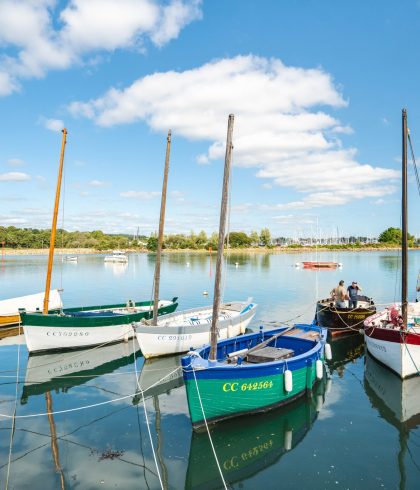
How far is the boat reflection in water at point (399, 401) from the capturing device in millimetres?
11273

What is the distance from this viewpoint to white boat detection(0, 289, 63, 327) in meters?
27.5

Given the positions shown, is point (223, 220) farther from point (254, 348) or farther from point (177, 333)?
point (177, 333)

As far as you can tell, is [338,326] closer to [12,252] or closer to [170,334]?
[170,334]

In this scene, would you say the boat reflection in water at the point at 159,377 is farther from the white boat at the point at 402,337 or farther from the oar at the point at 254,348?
the white boat at the point at 402,337

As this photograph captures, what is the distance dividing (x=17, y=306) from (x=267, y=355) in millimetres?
22161

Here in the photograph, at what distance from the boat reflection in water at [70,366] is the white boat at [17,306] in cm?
708

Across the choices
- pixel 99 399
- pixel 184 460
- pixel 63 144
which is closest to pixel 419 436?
pixel 184 460

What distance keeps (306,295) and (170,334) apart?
29.0m

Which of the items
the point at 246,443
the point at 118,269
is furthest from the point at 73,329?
the point at 118,269

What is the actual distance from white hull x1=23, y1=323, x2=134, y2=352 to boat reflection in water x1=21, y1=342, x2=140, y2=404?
46 cm

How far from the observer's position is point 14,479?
9.59 m

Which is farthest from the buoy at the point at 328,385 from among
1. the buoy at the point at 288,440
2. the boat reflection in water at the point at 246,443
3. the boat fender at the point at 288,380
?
the buoy at the point at 288,440

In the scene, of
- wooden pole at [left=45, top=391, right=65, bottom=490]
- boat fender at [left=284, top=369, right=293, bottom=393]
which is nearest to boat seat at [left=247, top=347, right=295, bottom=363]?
boat fender at [left=284, top=369, right=293, bottom=393]

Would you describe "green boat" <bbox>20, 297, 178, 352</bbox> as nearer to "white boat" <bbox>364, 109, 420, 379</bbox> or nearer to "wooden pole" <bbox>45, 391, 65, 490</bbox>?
"wooden pole" <bbox>45, 391, 65, 490</bbox>
